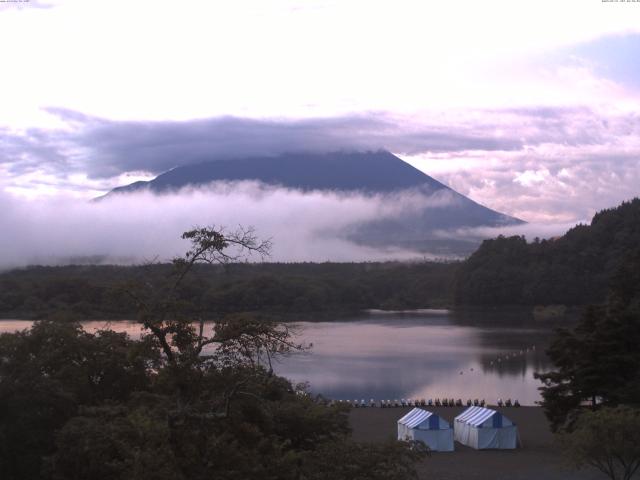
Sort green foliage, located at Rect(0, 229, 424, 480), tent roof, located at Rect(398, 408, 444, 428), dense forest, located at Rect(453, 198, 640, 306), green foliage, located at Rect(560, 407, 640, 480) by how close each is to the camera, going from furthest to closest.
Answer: dense forest, located at Rect(453, 198, 640, 306) → tent roof, located at Rect(398, 408, 444, 428) → green foliage, located at Rect(560, 407, 640, 480) → green foliage, located at Rect(0, 229, 424, 480)

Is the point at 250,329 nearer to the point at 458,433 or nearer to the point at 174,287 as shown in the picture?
the point at 174,287

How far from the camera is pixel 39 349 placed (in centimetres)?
958

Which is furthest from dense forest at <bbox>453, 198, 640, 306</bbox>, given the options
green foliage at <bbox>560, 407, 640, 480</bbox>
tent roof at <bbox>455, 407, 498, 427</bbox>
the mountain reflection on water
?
green foliage at <bbox>560, 407, 640, 480</bbox>

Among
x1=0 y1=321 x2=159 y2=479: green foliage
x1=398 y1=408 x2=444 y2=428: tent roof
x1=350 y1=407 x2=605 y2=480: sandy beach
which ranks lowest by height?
x1=350 y1=407 x2=605 y2=480: sandy beach

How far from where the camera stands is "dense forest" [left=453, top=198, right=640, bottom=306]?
57.6 m

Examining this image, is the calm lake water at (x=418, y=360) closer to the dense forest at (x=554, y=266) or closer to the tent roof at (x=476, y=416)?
the tent roof at (x=476, y=416)

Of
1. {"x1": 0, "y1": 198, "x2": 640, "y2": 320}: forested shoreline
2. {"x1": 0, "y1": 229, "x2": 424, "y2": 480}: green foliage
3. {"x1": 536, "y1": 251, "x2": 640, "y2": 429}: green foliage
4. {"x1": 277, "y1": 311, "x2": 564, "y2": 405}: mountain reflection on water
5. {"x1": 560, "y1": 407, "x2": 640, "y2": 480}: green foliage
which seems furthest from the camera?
{"x1": 0, "y1": 198, "x2": 640, "y2": 320}: forested shoreline

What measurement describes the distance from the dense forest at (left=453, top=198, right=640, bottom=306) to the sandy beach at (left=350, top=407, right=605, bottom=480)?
42.4m

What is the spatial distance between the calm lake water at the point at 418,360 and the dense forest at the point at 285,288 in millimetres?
3326

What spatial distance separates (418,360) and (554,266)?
33.7 metres

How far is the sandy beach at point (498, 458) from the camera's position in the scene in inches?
453

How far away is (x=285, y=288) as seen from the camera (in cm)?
5525

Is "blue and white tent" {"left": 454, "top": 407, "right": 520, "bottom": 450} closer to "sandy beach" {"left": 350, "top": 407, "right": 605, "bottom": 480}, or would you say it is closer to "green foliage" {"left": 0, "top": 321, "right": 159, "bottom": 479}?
"sandy beach" {"left": 350, "top": 407, "right": 605, "bottom": 480}

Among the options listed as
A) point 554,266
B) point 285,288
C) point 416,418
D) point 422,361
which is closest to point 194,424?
point 416,418
